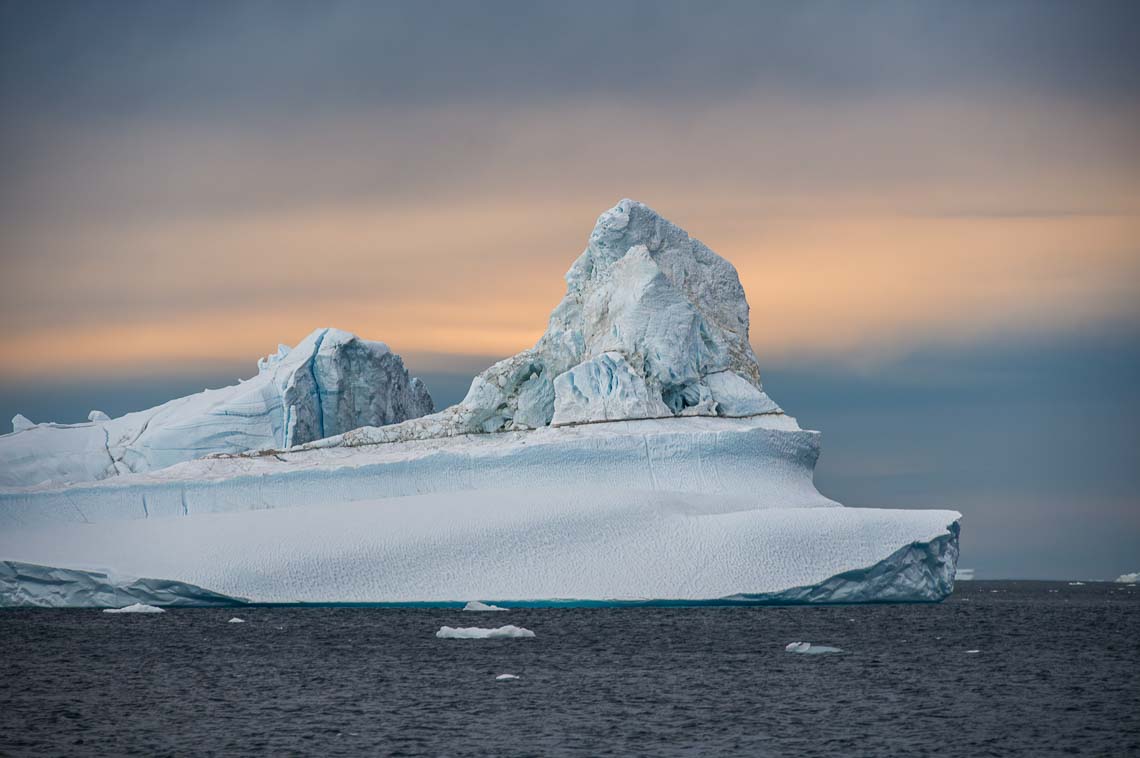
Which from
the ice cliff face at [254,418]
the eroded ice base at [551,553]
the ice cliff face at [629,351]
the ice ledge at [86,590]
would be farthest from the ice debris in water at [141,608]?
the ice cliff face at [254,418]

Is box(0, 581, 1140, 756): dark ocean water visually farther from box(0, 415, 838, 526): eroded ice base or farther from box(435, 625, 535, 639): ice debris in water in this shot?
box(0, 415, 838, 526): eroded ice base

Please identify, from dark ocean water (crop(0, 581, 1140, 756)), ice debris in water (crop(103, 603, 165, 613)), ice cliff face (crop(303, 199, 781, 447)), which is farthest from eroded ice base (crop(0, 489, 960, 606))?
ice cliff face (crop(303, 199, 781, 447))

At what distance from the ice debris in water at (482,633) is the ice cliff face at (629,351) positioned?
659cm

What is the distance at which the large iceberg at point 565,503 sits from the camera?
77.6 ft

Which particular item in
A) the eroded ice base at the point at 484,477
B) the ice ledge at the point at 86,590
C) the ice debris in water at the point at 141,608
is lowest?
the ice debris in water at the point at 141,608

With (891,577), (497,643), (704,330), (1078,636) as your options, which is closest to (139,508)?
(497,643)

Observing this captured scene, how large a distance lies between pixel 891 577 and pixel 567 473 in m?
6.10

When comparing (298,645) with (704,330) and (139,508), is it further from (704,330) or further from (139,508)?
(704,330)

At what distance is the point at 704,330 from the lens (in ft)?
95.5

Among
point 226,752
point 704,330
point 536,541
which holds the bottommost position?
point 226,752

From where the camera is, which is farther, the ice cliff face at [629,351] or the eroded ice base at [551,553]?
the ice cliff face at [629,351]

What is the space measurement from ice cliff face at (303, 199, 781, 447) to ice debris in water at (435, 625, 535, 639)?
6.59 metres

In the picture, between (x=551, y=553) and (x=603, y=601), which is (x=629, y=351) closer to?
(x=551, y=553)

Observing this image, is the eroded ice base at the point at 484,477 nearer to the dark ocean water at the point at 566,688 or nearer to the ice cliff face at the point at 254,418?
the dark ocean water at the point at 566,688
